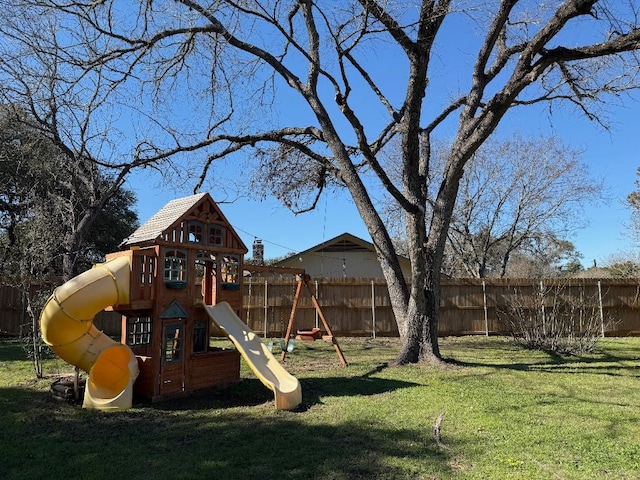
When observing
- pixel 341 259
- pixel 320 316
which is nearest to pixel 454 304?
pixel 320 316

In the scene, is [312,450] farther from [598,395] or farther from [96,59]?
[96,59]

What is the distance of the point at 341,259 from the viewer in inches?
966

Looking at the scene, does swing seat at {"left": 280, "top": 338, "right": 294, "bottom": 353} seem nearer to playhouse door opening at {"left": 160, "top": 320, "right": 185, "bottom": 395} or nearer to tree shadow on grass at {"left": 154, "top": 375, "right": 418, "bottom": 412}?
tree shadow on grass at {"left": 154, "top": 375, "right": 418, "bottom": 412}

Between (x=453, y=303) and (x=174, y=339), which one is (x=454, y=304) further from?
(x=174, y=339)

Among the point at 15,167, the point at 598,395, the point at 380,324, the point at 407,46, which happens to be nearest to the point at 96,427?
the point at 598,395

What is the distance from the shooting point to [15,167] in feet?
64.9

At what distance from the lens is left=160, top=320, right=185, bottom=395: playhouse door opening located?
7.14m

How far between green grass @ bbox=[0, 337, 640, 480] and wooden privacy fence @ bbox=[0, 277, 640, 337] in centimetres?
734

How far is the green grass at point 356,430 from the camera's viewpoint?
430 centimetres

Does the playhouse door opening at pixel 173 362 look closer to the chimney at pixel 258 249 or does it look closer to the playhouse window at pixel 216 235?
the playhouse window at pixel 216 235

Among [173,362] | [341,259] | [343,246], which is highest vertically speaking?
[343,246]

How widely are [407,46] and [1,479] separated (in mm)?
8766

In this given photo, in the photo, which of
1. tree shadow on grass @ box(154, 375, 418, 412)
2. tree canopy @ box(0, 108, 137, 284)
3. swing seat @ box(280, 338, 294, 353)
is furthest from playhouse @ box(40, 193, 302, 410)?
tree canopy @ box(0, 108, 137, 284)

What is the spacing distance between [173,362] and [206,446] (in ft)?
8.43
